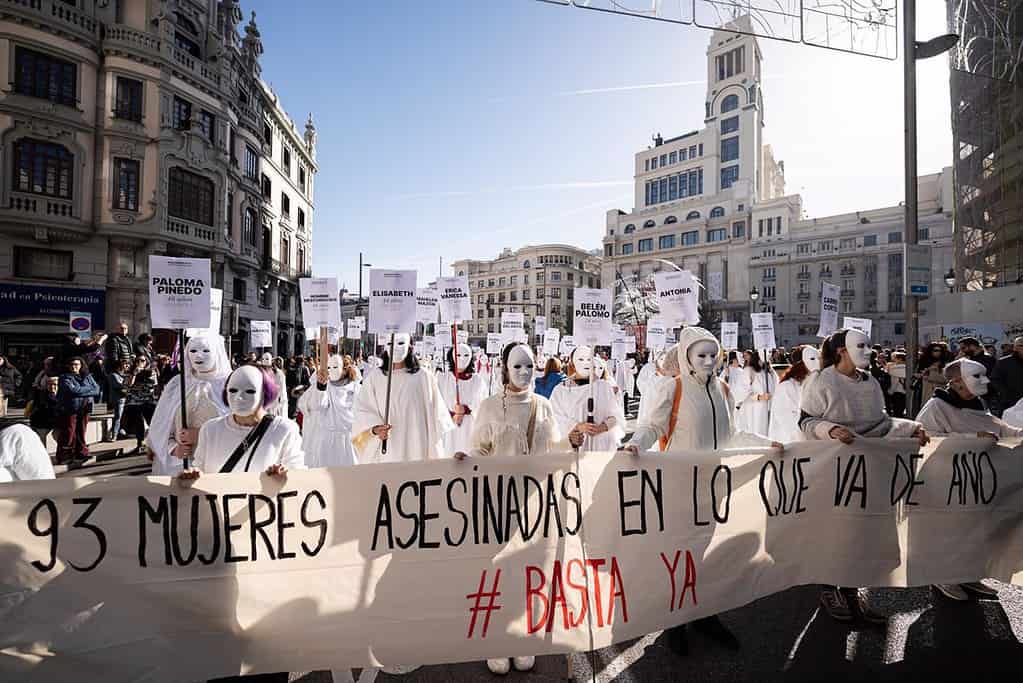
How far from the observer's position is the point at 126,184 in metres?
21.8

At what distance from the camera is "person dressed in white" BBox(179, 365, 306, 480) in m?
3.10

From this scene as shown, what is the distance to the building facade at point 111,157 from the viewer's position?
19.5 metres

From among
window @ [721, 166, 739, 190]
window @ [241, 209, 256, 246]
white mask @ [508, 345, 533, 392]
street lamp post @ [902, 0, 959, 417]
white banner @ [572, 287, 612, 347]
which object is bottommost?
white mask @ [508, 345, 533, 392]

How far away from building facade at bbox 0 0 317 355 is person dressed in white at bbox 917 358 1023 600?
1764cm

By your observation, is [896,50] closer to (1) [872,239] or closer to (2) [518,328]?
(2) [518,328]

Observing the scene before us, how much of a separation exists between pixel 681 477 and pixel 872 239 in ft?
212

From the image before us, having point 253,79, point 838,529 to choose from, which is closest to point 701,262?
point 253,79

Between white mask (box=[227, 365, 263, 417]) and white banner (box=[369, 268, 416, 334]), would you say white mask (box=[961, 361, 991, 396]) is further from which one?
white mask (box=[227, 365, 263, 417])

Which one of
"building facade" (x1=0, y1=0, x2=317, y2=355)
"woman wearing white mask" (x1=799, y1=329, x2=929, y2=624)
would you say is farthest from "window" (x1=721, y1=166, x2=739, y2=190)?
"woman wearing white mask" (x1=799, y1=329, x2=929, y2=624)

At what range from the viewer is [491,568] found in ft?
9.95

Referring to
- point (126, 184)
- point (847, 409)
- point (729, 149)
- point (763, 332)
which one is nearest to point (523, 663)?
point (847, 409)

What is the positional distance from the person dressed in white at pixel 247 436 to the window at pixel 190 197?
2377 centimetres

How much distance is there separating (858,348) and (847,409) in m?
0.42

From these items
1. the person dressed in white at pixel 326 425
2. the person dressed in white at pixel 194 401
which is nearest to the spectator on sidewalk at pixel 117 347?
the person dressed in white at pixel 326 425
